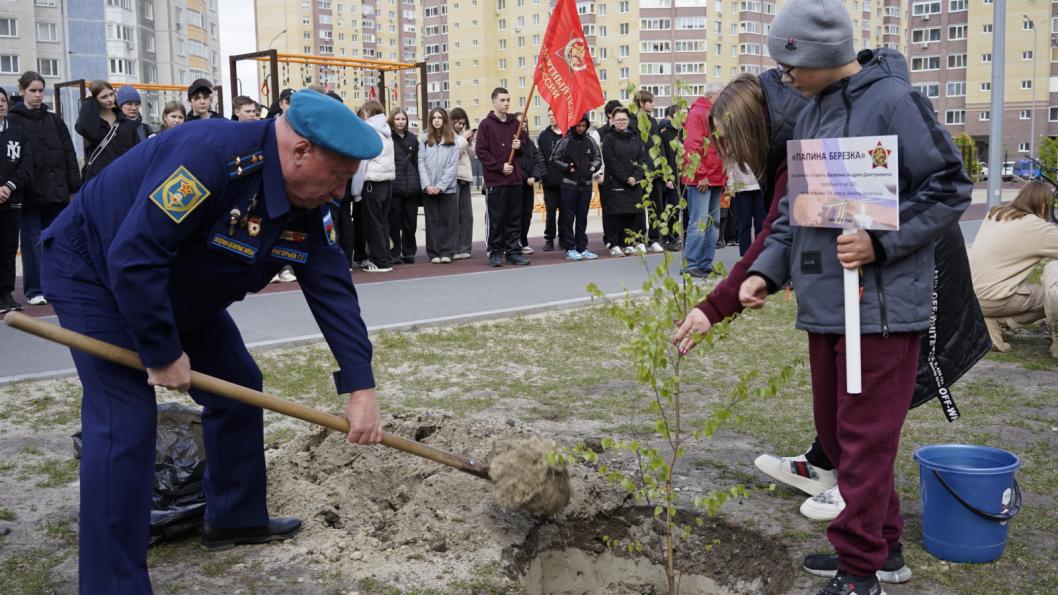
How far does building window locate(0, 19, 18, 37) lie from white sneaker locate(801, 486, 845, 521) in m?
62.4

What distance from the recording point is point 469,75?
367ft

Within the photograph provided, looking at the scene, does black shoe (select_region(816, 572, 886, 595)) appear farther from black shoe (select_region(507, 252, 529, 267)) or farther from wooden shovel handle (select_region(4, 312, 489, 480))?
black shoe (select_region(507, 252, 529, 267))

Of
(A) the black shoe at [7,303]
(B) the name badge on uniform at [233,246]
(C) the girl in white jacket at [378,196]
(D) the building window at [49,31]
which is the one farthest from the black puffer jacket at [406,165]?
(D) the building window at [49,31]

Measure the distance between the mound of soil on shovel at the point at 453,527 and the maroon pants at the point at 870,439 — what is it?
49 centimetres

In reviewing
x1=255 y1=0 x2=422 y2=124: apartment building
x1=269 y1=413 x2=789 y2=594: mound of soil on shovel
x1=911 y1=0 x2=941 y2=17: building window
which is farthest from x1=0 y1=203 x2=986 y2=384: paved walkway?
x1=255 y1=0 x2=422 y2=124: apartment building

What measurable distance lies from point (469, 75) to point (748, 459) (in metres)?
110

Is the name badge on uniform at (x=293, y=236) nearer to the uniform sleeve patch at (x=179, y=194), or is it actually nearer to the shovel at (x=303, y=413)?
the uniform sleeve patch at (x=179, y=194)

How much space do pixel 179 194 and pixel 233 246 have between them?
0.27 m

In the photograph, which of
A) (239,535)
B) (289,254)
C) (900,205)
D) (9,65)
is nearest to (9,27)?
(9,65)

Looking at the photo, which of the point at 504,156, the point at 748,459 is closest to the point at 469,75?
the point at 504,156

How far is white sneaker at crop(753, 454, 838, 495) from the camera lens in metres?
4.55

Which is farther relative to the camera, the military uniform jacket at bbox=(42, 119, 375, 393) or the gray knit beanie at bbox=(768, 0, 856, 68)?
the gray knit beanie at bbox=(768, 0, 856, 68)

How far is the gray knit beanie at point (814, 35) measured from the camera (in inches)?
127

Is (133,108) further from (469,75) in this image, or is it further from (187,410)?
(469,75)
